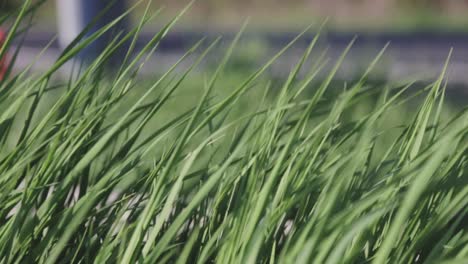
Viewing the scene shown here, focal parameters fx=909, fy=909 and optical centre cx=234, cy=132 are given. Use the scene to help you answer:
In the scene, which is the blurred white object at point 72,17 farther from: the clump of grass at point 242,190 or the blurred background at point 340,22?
the blurred background at point 340,22

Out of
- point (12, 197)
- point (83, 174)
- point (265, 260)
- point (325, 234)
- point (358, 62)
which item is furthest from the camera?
point (358, 62)

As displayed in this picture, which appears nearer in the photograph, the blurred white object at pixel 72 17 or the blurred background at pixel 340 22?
the blurred white object at pixel 72 17

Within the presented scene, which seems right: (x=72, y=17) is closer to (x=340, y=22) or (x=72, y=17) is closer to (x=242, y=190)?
(x=242, y=190)

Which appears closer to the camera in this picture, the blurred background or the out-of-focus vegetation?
the blurred background

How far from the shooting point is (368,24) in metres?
23.7

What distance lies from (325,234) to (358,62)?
16.4 ft

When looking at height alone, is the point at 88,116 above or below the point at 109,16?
below

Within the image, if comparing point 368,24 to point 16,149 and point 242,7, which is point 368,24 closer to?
point 242,7

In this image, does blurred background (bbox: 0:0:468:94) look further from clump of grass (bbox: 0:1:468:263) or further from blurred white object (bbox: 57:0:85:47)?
clump of grass (bbox: 0:1:468:263)

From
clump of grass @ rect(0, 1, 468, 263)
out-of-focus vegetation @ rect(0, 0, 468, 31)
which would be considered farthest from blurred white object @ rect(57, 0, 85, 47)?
out-of-focus vegetation @ rect(0, 0, 468, 31)

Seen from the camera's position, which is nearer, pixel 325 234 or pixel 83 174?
pixel 325 234

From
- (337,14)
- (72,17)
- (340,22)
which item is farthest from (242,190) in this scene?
(340,22)

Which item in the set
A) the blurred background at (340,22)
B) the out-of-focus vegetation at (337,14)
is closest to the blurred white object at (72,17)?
the blurred background at (340,22)

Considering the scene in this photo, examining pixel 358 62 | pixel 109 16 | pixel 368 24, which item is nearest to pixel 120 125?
pixel 109 16
